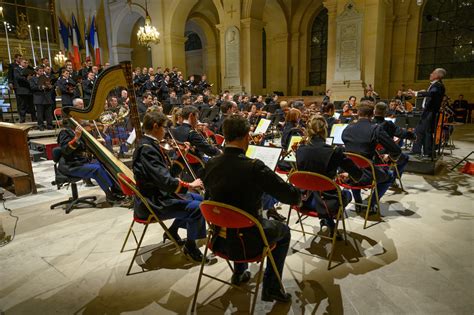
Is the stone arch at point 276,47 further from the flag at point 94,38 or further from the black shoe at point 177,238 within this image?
the black shoe at point 177,238

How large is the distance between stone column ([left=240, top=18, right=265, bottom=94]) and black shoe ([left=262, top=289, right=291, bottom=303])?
12.9 meters

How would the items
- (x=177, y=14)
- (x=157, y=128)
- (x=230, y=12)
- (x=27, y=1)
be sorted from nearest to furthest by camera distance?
(x=157, y=128)
(x=230, y=12)
(x=177, y=14)
(x=27, y=1)

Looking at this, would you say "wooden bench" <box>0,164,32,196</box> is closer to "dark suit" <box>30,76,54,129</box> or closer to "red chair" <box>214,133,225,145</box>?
"red chair" <box>214,133,225,145</box>

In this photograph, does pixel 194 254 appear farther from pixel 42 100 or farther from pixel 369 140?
pixel 42 100

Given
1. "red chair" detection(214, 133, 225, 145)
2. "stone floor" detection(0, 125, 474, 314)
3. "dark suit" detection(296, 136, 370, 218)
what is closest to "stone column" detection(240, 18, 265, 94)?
"red chair" detection(214, 133, 225, 145)

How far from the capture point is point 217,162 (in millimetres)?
2145

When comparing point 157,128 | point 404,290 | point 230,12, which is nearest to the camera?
point 404,290

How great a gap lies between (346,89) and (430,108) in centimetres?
604

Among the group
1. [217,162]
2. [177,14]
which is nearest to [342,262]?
[217,162]

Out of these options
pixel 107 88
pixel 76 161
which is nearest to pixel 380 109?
pixel 107 88

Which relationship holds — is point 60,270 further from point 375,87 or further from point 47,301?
point 375,87

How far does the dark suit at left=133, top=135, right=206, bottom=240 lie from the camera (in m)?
2.70

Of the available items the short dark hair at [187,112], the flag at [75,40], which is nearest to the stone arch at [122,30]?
the flag at [75,40]

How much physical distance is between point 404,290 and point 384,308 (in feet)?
1.12
